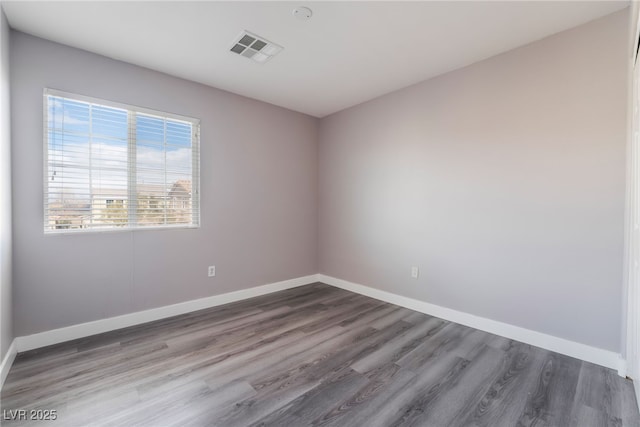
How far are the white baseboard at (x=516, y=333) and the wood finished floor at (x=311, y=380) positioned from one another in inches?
3.1

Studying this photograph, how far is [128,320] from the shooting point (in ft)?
9.01

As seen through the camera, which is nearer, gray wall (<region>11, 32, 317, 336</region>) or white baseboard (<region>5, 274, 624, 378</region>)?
white baseboard (<region>5, 274, 624, 378</region>)

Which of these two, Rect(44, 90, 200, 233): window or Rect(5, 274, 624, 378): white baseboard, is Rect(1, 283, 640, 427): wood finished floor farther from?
Rect(44, 90, 200, 233): window

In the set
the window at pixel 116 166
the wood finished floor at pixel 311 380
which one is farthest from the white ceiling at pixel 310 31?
the wood finished floor at pixel 311 380

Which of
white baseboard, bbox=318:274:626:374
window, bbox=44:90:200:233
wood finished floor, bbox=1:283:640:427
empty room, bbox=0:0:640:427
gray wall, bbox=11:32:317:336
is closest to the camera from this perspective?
wood finished floor, bbox=1:283:640:427

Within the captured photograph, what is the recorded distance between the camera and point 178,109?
120 inches

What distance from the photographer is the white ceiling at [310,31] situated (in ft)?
6.53

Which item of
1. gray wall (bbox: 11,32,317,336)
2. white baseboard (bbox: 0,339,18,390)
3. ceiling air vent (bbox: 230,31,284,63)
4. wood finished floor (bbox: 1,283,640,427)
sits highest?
ceiling air vent (bbox: 230,31,284,63)

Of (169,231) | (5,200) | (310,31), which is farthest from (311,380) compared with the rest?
(310,31)

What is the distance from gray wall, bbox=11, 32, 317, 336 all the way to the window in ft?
0.29

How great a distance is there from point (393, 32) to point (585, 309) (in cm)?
266

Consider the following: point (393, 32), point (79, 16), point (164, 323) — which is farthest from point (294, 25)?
point (164, 323)

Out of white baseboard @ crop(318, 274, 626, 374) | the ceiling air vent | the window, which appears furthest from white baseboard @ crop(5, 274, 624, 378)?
the ceiling air vent

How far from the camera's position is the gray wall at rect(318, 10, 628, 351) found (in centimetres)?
211
